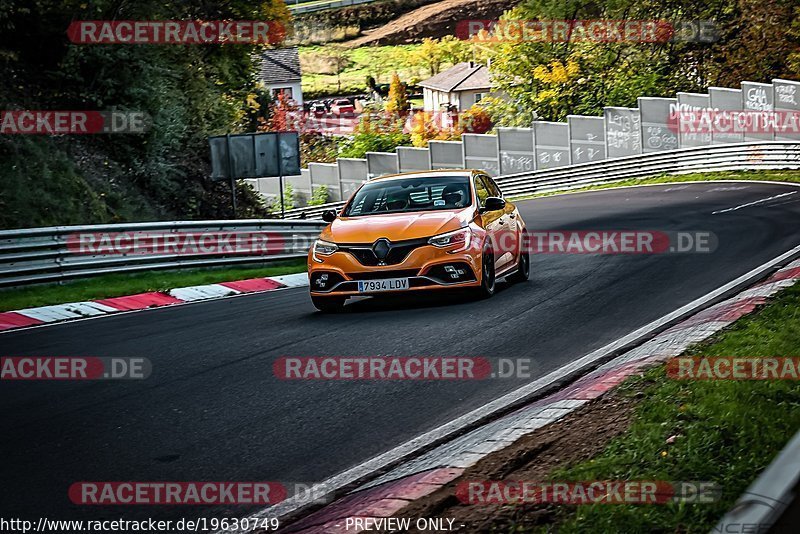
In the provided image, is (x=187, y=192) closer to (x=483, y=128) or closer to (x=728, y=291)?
(x=728, y=291)

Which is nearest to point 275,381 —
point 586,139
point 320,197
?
point 586,139

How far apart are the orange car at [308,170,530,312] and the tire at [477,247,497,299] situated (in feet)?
0.04

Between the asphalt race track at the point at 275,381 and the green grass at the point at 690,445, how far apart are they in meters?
1.44

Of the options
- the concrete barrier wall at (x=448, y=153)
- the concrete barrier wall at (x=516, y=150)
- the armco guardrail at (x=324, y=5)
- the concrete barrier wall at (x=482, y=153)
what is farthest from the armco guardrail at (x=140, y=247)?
the armco guardrail at (x=324, y=5)

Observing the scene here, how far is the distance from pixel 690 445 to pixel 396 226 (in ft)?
24.0

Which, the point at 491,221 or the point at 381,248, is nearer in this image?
the point at 381,248

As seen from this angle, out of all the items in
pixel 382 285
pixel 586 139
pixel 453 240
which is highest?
pixel 586 139

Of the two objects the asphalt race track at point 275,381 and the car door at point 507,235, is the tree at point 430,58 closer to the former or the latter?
the asphalt race track at point 275,381

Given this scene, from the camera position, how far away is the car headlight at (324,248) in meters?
12.8

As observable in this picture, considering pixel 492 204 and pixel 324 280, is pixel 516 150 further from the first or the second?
pixel 324 280

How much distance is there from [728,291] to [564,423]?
6.46m

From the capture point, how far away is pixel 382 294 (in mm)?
12555

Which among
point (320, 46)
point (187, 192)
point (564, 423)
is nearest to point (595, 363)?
point (564, 423)

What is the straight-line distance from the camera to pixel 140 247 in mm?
18562
